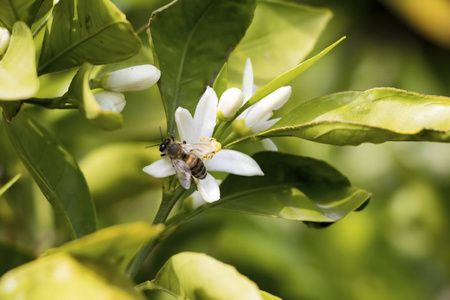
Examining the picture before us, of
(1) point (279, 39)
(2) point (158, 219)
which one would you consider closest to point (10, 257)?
(2) point (158, 219)

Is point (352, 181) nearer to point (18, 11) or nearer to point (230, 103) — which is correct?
point (230, 103)

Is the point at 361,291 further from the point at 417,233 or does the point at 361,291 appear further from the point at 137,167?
the point at 137,167

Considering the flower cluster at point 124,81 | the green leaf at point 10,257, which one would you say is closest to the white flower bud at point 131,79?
the flower cluster at point 124,81

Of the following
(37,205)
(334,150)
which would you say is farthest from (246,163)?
(334,150)

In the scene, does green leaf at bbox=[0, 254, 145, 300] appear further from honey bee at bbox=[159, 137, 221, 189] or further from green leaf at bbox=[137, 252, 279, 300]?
honey bee at bbox=[159, 137, 221, 189]

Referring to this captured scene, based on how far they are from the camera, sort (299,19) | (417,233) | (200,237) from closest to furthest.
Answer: (299,19)
(200,237)
(417,233)

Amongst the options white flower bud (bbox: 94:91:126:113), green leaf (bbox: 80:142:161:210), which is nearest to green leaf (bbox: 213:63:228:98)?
white flower bud (bbox: 94:91:126:113)

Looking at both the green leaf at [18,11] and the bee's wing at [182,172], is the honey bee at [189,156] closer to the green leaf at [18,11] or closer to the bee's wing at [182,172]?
the bee's wing at [182,172]
